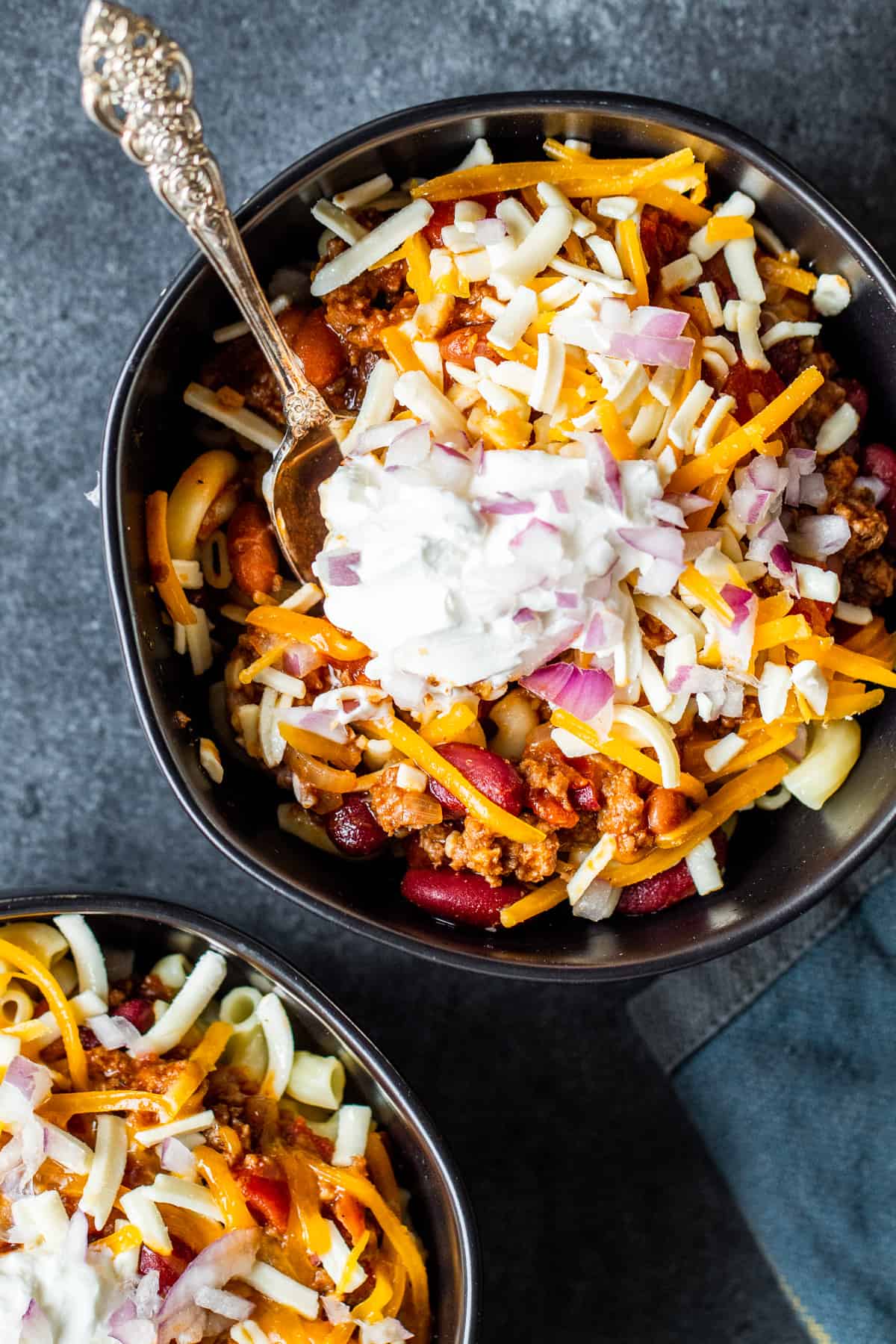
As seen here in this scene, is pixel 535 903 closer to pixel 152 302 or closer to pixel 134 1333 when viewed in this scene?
pixel 134 1333

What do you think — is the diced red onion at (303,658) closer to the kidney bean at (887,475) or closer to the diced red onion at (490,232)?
the diced red onion at (490,232)

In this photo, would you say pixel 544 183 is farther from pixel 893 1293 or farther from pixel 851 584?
pixel 893 1293

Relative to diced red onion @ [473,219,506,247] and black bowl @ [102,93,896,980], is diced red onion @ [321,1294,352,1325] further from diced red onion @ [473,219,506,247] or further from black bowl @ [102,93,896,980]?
diced red onion @ [473,219,506,247]

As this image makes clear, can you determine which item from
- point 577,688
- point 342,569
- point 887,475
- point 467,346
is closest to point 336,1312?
point 577,688

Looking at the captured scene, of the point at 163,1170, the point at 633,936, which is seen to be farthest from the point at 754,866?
the point at 163,1170

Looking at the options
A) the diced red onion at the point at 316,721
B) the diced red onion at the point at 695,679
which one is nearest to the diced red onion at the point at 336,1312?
the diced red onion at the point at 316,721

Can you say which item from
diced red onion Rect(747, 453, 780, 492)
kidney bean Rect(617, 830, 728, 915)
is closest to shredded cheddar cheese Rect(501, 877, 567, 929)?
kidney bean Rect(617, 830, 728, 915)
